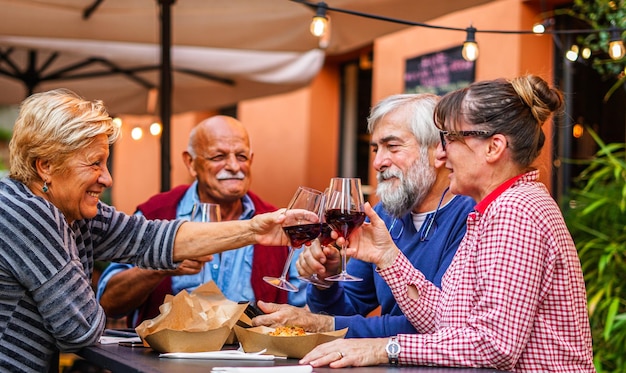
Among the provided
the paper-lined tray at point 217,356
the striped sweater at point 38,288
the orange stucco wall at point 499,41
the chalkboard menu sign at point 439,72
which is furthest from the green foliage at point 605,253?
the striped sweater at point 38,288

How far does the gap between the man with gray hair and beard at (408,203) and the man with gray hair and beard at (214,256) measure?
0.62 metres

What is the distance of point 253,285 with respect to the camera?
416 centimetres

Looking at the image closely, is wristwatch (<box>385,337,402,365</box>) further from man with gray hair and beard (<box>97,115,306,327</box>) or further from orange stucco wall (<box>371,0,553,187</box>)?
orange stucco wall (<box>371,0,553,187</box>)

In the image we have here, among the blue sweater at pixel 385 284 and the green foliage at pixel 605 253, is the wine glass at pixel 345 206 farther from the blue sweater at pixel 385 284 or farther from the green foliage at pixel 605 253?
the green foliage at pixel 605 253

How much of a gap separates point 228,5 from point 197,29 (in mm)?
290

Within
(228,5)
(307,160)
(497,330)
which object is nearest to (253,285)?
(497,330)

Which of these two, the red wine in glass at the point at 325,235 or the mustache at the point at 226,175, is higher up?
the mustache at the point at 226,175

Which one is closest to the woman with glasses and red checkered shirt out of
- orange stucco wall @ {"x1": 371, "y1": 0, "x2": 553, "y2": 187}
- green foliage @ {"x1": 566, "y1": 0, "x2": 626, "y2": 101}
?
green foliage @ {"x1": 566, "y1": 0, "x2": 626, "y2": 101}

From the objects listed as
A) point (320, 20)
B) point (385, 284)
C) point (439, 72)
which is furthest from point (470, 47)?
point (439, 72)

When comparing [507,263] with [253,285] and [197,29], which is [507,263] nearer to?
[253,285]

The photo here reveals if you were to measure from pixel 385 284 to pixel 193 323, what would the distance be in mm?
901

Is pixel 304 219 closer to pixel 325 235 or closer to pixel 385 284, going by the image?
pixel 325 235

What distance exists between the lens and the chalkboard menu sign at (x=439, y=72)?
743 cm

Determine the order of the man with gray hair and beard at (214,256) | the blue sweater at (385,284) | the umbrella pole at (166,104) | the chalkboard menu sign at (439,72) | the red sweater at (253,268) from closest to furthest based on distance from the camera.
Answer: the blue sweater at (385,284), the man with gray hair and beard at (214,256), the red sweater at (253,268), the umbrella pole at (166,104), the chalkboard menu sign at (439,72)
